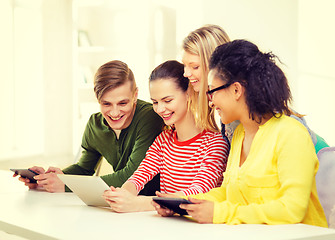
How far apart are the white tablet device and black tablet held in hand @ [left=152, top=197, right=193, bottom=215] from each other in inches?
10.1

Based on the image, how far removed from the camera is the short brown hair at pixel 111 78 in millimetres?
2334

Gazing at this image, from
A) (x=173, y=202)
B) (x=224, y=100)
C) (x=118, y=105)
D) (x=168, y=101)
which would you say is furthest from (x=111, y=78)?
(x=173, y=202)

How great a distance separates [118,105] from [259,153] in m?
1.00

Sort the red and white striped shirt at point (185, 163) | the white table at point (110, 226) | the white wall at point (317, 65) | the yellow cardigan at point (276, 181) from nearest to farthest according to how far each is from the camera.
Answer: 1. the white table at point (110, 226)
2. the yellow cardigan at point (276, 181)
3. the red and white striped shirt at point (185, 163)
4. the white wall at point (317, 65)

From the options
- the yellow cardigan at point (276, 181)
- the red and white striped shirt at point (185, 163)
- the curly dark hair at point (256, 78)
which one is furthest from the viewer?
the red and white striped shirt at point (185, 163)

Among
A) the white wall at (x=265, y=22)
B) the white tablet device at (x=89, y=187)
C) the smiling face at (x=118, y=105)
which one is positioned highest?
the white wall at (x=265, y=22)

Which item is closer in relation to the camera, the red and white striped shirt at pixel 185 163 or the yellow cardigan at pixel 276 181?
the yellow cardigan at pixel 276 181

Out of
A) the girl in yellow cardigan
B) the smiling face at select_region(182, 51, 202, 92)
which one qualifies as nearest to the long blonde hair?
the smiling face at select_region(182, 51, 202, 92)

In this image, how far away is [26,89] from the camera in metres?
6.59

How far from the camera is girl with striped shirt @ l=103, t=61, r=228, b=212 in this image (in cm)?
194

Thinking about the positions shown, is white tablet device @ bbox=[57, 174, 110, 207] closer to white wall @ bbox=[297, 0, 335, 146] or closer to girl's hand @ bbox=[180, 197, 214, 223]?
girl's hand @ bbox=[180, 197, 214, 223]

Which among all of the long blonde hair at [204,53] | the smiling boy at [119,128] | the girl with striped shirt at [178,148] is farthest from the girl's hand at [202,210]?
the smiling boy at [119,128]

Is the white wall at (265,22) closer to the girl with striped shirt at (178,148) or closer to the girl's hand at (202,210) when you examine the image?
the girl with striped shirt at (178,148)

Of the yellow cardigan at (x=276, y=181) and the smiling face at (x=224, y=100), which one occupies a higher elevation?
the smiling face at (x=224, y=100)
